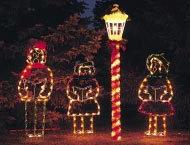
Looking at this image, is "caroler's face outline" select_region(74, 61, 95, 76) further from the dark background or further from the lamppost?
the dark background

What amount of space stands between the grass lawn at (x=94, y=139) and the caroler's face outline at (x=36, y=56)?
2.43 m

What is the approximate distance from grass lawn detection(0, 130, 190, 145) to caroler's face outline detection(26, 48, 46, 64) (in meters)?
2.43

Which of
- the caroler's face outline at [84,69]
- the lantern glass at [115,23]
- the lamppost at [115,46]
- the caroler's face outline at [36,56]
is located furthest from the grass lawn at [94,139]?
the lantern glass at [115,23]

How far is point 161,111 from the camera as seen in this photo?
22.5 meters

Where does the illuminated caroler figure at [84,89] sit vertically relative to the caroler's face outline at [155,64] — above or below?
below

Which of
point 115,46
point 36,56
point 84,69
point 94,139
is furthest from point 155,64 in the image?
point 36,56

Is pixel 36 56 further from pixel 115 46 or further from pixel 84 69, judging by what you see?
pixel 115 46

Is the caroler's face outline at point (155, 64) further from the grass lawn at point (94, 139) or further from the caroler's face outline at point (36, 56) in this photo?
the caroler's face outline at point (36, 56)

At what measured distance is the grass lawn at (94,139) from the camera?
17938 millimetres

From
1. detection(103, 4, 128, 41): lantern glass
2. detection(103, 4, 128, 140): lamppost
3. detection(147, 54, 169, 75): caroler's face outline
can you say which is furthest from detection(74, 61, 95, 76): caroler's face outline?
detection(147, 54, 169, 75): caroler's face outline

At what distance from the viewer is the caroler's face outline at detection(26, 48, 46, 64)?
757 inches

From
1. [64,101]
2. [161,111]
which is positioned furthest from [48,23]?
[161,111]

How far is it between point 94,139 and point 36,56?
317cm

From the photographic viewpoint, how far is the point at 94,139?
18.8 m
